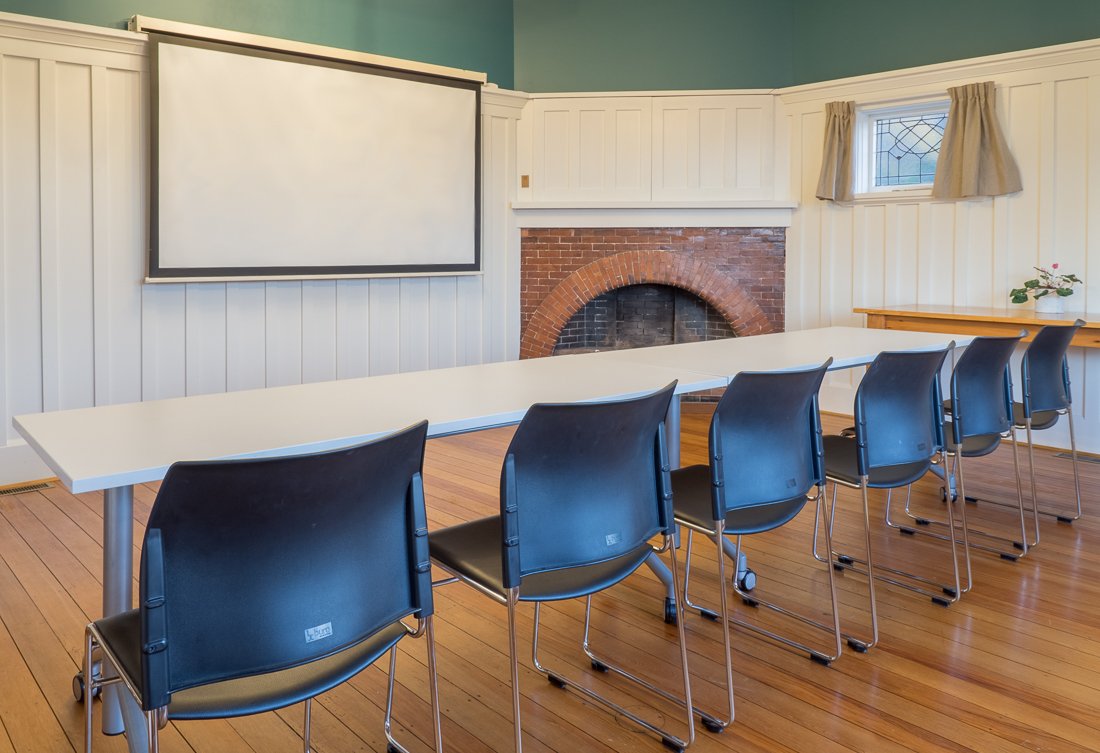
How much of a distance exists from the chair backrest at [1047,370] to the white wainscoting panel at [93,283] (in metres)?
4.36

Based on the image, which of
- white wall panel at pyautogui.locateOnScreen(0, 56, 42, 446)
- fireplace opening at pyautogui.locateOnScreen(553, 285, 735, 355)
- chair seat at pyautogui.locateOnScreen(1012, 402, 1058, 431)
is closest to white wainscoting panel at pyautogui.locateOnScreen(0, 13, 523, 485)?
white wall panel at pyautogui.locateOnScreen(0, 56, 42, 446)

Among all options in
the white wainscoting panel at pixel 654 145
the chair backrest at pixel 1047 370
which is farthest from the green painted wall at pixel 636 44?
the chair backrest at pixel 1047 370

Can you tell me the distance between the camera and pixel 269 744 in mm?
2428

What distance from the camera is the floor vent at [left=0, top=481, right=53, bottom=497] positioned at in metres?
4.94

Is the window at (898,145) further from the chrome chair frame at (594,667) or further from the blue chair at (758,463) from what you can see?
the chrome chair frame at (594,667)

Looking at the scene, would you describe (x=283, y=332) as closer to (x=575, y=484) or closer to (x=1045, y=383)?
(x=575, y=484)

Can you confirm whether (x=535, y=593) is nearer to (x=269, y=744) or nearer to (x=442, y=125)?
(x=269, y=744)

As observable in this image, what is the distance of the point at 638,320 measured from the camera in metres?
7.86

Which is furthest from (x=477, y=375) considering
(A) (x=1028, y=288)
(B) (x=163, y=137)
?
(A) (x=1028, y=288)

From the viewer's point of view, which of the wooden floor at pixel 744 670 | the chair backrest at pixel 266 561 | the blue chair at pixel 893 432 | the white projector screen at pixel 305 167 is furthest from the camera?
the white projector screen at pixel 305 167

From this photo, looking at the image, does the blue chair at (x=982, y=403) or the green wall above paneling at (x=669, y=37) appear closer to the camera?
the blue chair at (x=982, y=403)

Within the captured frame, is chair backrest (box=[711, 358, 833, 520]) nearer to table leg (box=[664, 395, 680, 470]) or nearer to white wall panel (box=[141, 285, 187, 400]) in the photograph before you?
table leg (box=[664, 395, 680, 470])

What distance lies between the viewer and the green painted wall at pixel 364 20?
524 cm

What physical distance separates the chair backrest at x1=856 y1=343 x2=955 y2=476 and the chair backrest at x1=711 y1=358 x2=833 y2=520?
328 mm
